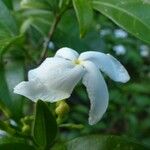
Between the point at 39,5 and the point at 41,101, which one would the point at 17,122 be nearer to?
the point at 41,101

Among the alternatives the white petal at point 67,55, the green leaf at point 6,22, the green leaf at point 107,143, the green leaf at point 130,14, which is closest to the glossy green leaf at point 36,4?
the green leaf at point 6,22

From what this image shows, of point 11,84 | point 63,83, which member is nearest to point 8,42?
point 11,84

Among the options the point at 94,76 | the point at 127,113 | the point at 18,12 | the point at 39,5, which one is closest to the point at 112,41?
the point at 18,12

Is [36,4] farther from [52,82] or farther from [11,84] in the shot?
[52,82]

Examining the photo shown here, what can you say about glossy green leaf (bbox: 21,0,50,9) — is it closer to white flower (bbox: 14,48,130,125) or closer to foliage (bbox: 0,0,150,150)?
foliage (bbox: 0,0,150,150)

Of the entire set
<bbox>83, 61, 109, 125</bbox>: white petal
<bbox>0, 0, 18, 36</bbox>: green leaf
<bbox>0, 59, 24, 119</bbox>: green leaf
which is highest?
<bbox>83, 61, 109, 125</bbox>: white petal

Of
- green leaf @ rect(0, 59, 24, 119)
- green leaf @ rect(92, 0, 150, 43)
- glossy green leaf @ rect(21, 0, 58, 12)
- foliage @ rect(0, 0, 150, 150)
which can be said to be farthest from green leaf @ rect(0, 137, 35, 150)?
glossy green leaf @ rect(21, 0, 58, 12)
